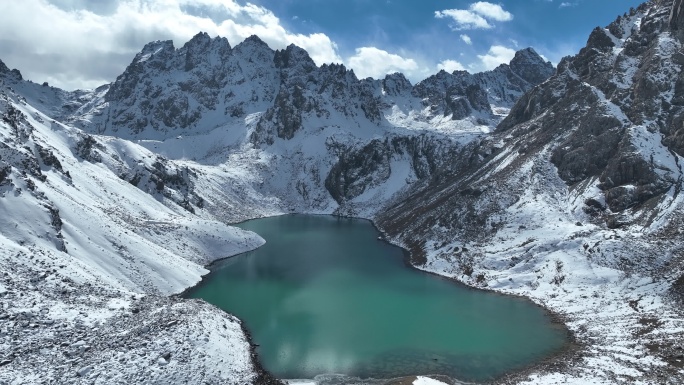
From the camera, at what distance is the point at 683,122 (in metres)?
85.2

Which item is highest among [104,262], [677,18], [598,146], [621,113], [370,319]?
[677,18]

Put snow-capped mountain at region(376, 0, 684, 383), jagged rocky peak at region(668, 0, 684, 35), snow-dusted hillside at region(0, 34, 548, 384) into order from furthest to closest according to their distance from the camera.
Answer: jagged rocky peak at region(668, 0, 684, 35) < snow-capped mountain at region(376, 0, 684, 383) < snow-dusted hillside at region(0, 34, 548, 384)

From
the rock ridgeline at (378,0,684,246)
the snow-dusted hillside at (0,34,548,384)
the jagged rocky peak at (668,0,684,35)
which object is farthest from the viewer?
the jagged rocky peak at (668,0,684,35)

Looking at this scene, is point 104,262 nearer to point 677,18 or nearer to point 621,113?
point 621,113

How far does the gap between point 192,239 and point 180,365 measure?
5482cm

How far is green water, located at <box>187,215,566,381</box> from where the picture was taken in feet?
152

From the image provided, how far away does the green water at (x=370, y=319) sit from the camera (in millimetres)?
46344

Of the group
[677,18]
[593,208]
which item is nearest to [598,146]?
[593,208]

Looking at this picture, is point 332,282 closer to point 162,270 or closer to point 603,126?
point 162,270

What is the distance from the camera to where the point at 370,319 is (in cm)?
5853

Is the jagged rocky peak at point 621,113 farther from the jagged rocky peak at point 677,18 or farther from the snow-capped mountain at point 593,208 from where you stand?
the jagged rocky peak at point 677,18

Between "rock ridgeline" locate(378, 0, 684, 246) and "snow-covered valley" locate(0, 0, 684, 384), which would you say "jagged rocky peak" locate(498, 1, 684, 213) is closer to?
"rock ridgeline" locate(378, 0, 684, 246)

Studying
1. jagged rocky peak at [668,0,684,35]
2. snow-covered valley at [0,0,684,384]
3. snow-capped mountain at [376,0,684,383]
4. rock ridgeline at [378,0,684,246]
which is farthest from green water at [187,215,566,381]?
jagged rocky peak at [668,0,684,35]

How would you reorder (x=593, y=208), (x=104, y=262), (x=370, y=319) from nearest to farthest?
(x=370, y=319) < (x=104, y=262) < (x=593, y=208)
